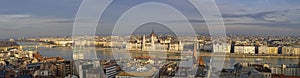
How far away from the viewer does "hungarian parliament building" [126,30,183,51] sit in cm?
534

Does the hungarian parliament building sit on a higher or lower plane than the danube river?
higher

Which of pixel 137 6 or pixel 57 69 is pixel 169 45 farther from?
pixel 137 6

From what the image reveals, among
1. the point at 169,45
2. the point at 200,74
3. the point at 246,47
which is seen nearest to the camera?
the point at 200,74

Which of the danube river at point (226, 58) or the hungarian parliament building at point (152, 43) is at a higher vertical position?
the hungarian parliament building at point (152, 43)

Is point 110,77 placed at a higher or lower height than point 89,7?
lower

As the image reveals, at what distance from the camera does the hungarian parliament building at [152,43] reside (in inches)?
210

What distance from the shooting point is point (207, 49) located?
23.9 ft

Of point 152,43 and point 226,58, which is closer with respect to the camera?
point 152,43

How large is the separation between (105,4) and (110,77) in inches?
89.8

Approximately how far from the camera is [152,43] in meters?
6.20

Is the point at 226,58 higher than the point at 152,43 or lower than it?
lower

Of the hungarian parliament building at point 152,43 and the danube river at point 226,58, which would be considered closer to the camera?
the hungarian parliament building at point 152,43

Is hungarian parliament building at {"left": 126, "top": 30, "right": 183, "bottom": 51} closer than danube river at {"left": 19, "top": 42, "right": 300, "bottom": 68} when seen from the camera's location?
Yes

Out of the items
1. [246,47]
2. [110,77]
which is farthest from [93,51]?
[246,47]
